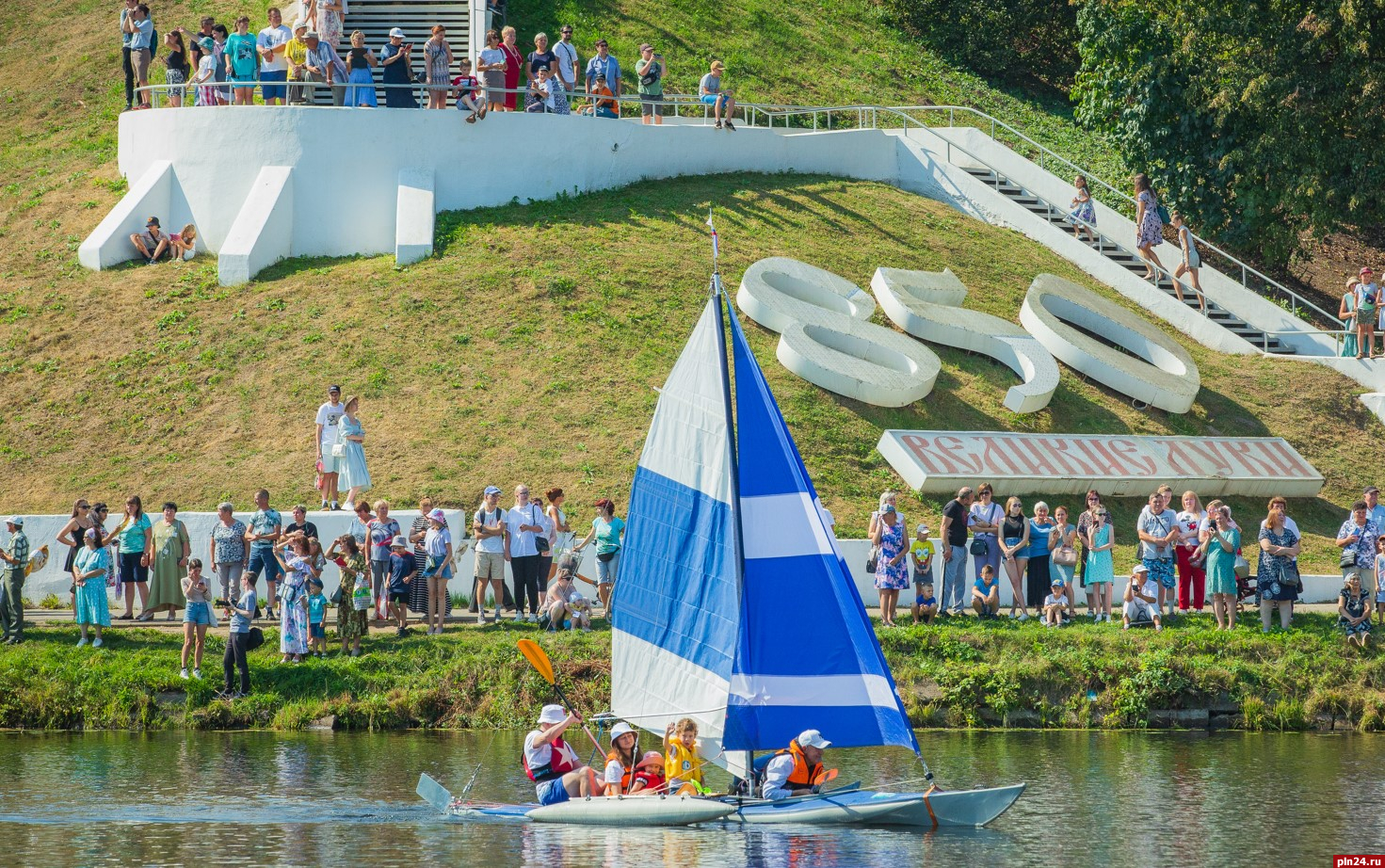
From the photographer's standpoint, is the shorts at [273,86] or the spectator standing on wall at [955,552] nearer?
the spectator standing on wall at [955,552]

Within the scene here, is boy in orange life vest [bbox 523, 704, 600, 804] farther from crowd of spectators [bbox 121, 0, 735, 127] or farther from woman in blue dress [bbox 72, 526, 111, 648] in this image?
crowd of spectators [bbox 121, 0, 735, 127]

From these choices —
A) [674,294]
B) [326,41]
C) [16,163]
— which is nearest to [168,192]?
[326,41]

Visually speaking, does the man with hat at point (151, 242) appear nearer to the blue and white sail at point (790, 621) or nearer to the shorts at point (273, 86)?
the shorts at point (273, 86)

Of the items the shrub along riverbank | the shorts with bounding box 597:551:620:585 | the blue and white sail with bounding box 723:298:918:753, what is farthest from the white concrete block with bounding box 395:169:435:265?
the blue and white sail with bounding box 723:298:918:753

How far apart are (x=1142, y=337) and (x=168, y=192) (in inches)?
855

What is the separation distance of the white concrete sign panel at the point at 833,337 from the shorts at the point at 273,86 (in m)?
11.5

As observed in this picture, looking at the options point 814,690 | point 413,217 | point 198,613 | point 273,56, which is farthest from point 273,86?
point 814,690

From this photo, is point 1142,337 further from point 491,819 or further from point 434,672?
point 491,819

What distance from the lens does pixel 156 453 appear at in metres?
28.0

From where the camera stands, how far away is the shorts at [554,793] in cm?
1617

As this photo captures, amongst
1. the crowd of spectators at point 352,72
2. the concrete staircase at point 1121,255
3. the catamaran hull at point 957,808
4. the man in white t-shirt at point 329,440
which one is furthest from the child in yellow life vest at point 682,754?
the concrete staircase at point 1121,255

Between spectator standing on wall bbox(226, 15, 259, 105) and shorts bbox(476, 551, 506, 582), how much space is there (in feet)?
53.2

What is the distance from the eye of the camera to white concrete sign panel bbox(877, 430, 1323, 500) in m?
28.0

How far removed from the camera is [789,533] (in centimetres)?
1577
